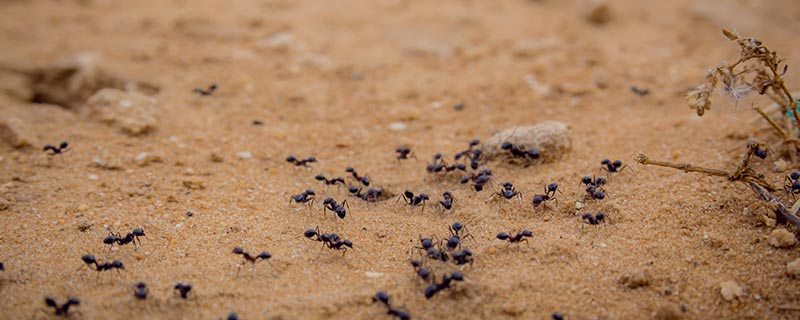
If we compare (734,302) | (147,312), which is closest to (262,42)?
(147,312)

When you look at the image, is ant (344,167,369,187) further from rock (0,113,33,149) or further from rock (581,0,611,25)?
rock (581,0,611,25)

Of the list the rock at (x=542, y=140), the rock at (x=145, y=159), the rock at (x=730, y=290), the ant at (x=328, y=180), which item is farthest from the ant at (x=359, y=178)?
the rock at (x=730, y=290)

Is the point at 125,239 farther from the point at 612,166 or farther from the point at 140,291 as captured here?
the point at 612,166

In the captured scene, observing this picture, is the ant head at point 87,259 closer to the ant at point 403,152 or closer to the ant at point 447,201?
the ant at point 447,201

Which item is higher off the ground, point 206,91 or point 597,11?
point 597,11

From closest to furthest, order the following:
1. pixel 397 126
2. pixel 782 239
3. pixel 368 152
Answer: pixel 782 239 < pixel 368 152 < pixel 397 126

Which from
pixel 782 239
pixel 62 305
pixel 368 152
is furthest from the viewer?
pixel 368 152

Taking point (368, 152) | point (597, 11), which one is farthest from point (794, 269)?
point (597, 11)
